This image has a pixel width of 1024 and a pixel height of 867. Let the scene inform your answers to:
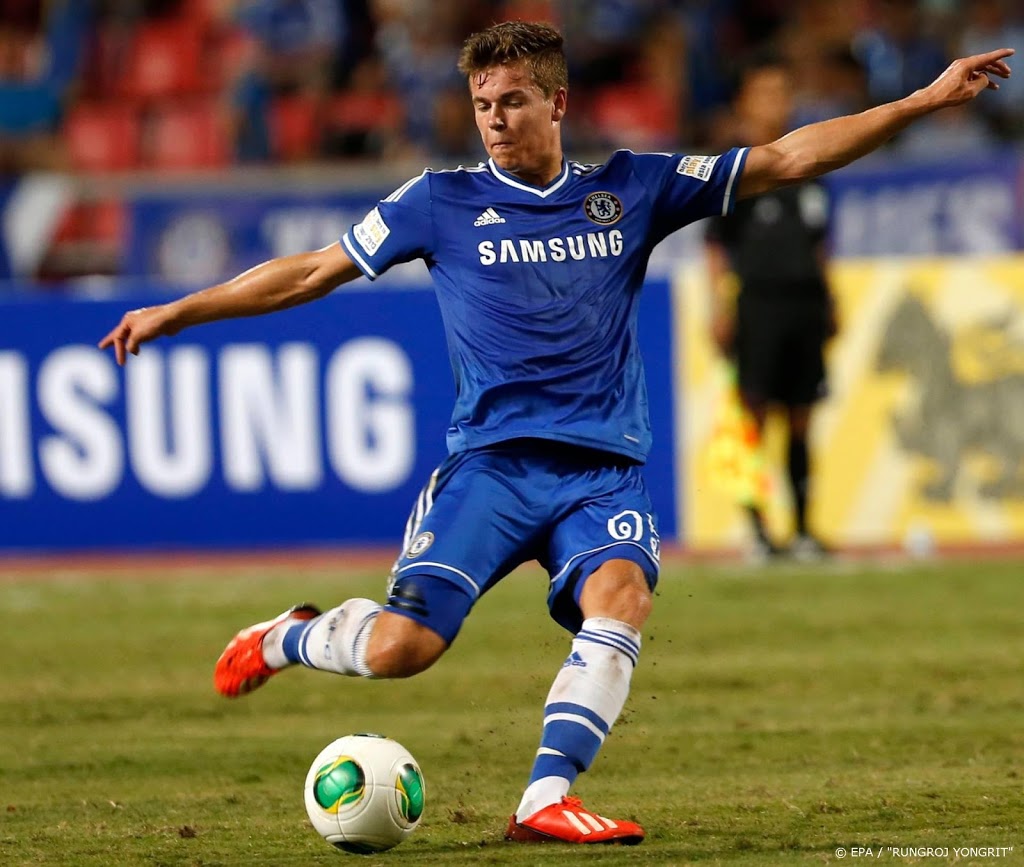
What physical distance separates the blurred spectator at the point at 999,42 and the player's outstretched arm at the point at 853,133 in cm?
1029

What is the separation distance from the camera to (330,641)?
212 inches

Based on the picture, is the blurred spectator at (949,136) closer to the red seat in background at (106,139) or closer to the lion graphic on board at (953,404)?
the lion graphic on board at (953,404)

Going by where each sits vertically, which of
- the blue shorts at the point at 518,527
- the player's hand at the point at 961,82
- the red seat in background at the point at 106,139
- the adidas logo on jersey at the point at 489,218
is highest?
the red seat in background at the point at 106,139

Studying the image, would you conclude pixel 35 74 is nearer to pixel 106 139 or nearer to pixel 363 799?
pixel 106 139

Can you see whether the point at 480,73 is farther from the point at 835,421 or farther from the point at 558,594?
the point at 835,421

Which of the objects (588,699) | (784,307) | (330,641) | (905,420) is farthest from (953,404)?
(330,641)

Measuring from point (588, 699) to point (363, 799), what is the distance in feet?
2.11

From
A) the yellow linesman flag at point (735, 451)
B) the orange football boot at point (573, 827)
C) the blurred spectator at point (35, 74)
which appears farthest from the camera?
the blurred spectator at point (35, 74)

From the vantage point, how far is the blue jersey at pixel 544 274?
555 cm

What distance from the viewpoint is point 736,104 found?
16.1m

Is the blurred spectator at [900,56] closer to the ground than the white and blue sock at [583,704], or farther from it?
farther from it

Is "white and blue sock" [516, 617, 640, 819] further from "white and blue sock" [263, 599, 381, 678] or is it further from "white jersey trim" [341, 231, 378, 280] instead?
"white jersey trim" [341, 231, 378, 280]

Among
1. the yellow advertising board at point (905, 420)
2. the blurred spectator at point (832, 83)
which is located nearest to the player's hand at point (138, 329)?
the yellow advertising board at point (905, 420)

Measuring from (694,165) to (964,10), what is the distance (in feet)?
39.8
